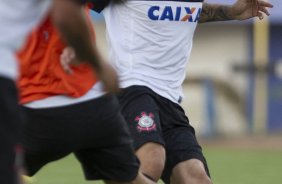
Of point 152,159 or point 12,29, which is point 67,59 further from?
point 152,159

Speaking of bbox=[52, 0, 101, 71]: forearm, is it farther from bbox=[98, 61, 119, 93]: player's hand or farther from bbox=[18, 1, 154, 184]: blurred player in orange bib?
bbox=[18, 1, 154, 184]: blurred player in orange bib

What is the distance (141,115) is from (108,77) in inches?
82.5

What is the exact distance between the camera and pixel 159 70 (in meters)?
6.52

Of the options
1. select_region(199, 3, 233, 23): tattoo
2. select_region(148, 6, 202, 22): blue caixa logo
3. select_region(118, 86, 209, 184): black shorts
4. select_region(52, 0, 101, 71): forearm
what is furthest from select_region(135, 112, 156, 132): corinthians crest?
select_region(52, 0, 101, 71): forearm

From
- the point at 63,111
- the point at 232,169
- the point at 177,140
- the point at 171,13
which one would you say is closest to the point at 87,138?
the point at 63,111

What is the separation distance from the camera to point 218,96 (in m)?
20.6

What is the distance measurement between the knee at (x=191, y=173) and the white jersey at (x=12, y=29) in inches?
99.7

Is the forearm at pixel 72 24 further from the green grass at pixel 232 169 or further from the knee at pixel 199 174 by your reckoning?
the green grass at pixel 232 169

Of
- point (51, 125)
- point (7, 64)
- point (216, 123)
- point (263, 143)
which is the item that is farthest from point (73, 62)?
point (216, 123)

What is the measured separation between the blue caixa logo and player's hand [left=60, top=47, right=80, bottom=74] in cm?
151

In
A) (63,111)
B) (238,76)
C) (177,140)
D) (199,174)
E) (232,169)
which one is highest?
(63,111)

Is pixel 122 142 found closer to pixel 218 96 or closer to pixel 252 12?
pixel 252 12

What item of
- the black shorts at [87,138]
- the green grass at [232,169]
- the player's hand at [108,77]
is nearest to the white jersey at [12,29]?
the player's hand at [108,77]

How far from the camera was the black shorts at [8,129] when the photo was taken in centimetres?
392
